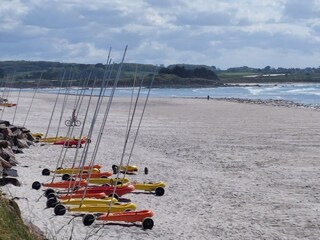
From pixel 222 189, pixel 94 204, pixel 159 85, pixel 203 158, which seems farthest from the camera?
pixel 159 85

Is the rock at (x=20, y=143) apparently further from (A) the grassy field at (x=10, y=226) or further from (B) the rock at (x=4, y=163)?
(A) the grassy field at (x=10, y=226)

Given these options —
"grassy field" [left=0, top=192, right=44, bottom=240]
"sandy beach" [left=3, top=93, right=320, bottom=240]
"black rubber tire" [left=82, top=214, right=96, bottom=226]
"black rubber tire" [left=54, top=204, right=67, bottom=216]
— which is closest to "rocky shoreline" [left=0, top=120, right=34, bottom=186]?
"sandy beach" [left=3, top=93, right=320, bottom=240]

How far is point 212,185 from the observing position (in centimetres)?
1461

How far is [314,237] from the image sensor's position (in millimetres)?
9906

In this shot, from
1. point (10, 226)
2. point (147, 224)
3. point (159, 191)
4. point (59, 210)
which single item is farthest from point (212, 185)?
point (10, 226)

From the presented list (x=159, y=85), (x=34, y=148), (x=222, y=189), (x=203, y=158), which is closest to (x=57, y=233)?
(x=222, y=189)

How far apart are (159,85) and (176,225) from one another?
139 meters

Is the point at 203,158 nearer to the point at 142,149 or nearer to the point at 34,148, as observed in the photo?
the point at 142,149

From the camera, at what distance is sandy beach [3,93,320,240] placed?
33.8 feet

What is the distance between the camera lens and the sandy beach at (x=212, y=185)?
33.8 feet

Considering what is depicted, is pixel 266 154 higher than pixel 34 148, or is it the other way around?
pixel 266 154

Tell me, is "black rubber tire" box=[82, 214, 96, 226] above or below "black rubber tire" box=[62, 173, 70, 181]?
above

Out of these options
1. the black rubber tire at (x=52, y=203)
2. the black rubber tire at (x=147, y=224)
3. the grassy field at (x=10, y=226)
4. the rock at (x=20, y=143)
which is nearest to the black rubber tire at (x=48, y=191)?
the black rubber tire at (x=52, y=203)

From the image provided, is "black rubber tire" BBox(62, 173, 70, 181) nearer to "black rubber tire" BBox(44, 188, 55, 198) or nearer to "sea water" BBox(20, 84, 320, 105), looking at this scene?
"black rubber tire" BBox(44, 188, 55, 198)
